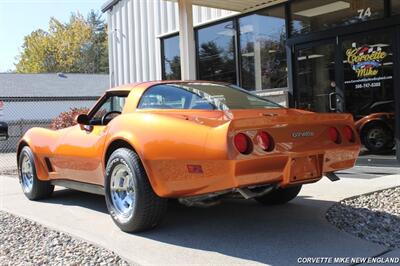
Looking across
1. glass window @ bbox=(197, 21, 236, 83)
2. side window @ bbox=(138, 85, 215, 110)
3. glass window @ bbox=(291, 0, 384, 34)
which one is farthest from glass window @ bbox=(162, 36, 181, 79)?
side window @ bbox=(138, 85, 215, 110)

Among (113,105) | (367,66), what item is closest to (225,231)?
(113,105)

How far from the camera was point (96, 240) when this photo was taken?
4535 mm

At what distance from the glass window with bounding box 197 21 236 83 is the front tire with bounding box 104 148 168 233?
706cm

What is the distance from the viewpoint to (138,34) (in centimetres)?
1413

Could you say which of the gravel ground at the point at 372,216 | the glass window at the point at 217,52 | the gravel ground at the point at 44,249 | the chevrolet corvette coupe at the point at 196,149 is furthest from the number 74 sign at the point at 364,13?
the gravel ground at the point at 44,249

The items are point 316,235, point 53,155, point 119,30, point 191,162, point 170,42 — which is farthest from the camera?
point 119,30

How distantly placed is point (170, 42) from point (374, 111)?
626cm

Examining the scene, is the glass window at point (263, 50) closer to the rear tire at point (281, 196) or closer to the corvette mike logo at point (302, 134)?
the rear tire at point (281, 196)

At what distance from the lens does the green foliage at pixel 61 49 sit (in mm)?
62375

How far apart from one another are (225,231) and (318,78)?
19.0 ft

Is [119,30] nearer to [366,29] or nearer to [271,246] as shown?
[366,29]

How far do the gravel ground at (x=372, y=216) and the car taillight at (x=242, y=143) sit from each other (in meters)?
1.48

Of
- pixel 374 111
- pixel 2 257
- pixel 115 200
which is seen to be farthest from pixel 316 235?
pixel 374 111

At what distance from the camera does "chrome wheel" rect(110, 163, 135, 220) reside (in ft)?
15.4
